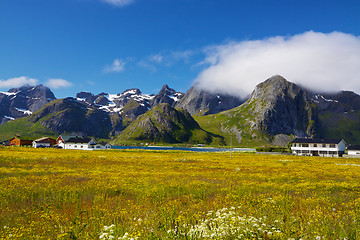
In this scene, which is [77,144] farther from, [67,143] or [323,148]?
[323,148]

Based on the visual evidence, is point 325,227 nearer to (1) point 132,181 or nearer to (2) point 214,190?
(2) point 214,190

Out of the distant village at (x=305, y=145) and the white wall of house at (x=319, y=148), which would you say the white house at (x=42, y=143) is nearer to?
the distant village at (x=305, y=145)

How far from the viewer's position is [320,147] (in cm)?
12381

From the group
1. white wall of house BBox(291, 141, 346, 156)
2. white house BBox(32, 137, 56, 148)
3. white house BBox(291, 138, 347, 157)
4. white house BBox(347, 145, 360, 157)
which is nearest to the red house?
white house BBox(32, 137, 56, 148)

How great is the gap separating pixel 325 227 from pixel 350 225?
6.74 feet

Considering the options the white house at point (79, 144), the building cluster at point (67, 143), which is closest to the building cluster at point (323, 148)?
the white house at point (79, 144)

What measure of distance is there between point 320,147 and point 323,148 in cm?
155

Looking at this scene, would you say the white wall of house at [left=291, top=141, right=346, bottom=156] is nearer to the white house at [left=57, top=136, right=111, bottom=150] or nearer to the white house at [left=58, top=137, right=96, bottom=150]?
the white house at [left=57, top=136, right=111, bottom=150]

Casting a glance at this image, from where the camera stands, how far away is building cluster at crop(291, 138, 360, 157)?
11644 centimetres

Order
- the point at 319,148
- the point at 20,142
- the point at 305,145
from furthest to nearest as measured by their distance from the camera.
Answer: the point at 20,142 → the point at 305,145 → the point at 319,148

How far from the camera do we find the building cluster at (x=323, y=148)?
116 meters

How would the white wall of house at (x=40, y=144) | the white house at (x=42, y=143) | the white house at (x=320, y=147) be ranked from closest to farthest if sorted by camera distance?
the white house at (x=320, y=147) < the white wall of house at (x=40, y=144) < the white house at (x=42, y=143)

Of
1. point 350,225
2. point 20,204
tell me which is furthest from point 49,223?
point 350,225

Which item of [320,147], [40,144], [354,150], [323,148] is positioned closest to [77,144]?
[40,144]
